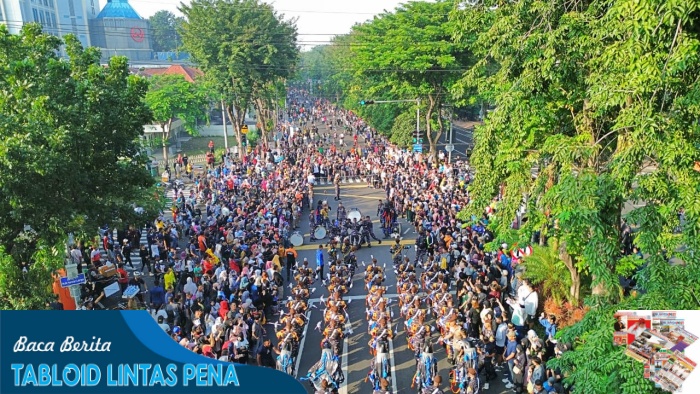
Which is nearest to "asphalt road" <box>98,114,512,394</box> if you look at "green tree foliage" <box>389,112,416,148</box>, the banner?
the banner

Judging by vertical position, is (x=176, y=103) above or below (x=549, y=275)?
above

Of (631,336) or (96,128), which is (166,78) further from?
(631,336)

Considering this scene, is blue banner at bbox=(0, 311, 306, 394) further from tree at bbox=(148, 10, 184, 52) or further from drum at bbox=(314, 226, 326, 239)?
tree at bbox=(148, 10, 184, 52)

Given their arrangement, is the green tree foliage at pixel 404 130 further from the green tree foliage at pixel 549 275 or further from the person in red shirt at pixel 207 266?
the green tree foliage at pixel 549 275

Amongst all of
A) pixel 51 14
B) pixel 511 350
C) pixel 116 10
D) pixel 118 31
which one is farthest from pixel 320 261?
pixel 116 10

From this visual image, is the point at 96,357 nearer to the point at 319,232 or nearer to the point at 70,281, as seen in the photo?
the point at 70,281

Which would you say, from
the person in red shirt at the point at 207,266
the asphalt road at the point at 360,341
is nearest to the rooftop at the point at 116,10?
the asphalt road at the point at 360,341

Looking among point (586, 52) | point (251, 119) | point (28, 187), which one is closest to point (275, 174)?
point (28, 187)
